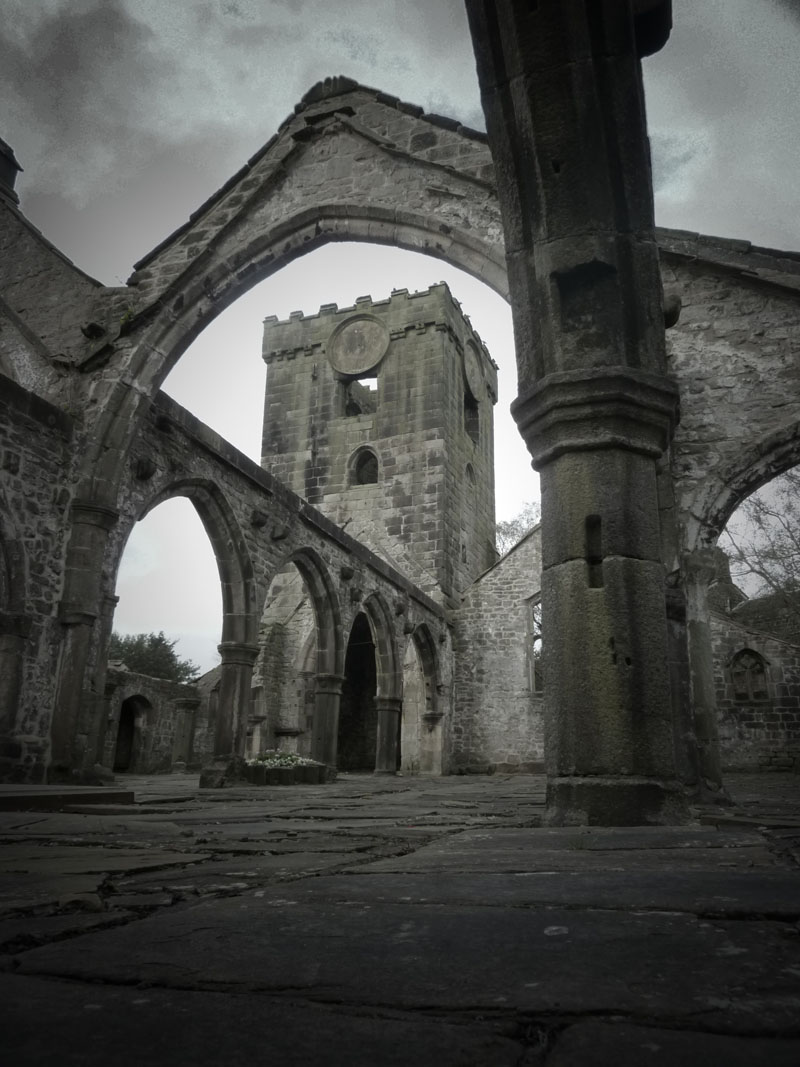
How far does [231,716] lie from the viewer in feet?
33.1

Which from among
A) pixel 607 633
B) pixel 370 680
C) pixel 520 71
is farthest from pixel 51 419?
pixel 370 680

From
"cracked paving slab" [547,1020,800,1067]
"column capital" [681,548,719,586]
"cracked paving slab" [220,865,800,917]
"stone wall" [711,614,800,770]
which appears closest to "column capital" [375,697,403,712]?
"stone wall" [711,614,800,770]

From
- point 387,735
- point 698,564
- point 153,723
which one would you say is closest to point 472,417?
point 387,735

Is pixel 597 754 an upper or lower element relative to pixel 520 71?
lower

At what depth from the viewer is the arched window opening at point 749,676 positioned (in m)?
16.4

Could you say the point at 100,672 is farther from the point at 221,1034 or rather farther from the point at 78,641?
the point at 221,1034

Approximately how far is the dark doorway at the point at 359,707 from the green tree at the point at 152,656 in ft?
40.1

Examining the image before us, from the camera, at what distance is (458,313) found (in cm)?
2305

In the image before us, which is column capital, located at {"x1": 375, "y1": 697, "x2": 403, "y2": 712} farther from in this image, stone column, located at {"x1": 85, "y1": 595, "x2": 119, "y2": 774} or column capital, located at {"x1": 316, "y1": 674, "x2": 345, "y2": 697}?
stone column, located at {"x1": 85, "y1": 595, "x2": 119, "y2": 774}

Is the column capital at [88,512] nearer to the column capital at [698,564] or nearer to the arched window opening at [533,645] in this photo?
the column capital at [698,564]

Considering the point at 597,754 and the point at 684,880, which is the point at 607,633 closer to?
the point at 597,754

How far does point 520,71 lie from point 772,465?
4312mm

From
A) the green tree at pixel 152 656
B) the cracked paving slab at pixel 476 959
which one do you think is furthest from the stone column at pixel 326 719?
the green tree at pixel 152 656

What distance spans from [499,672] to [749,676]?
18.0 ft
